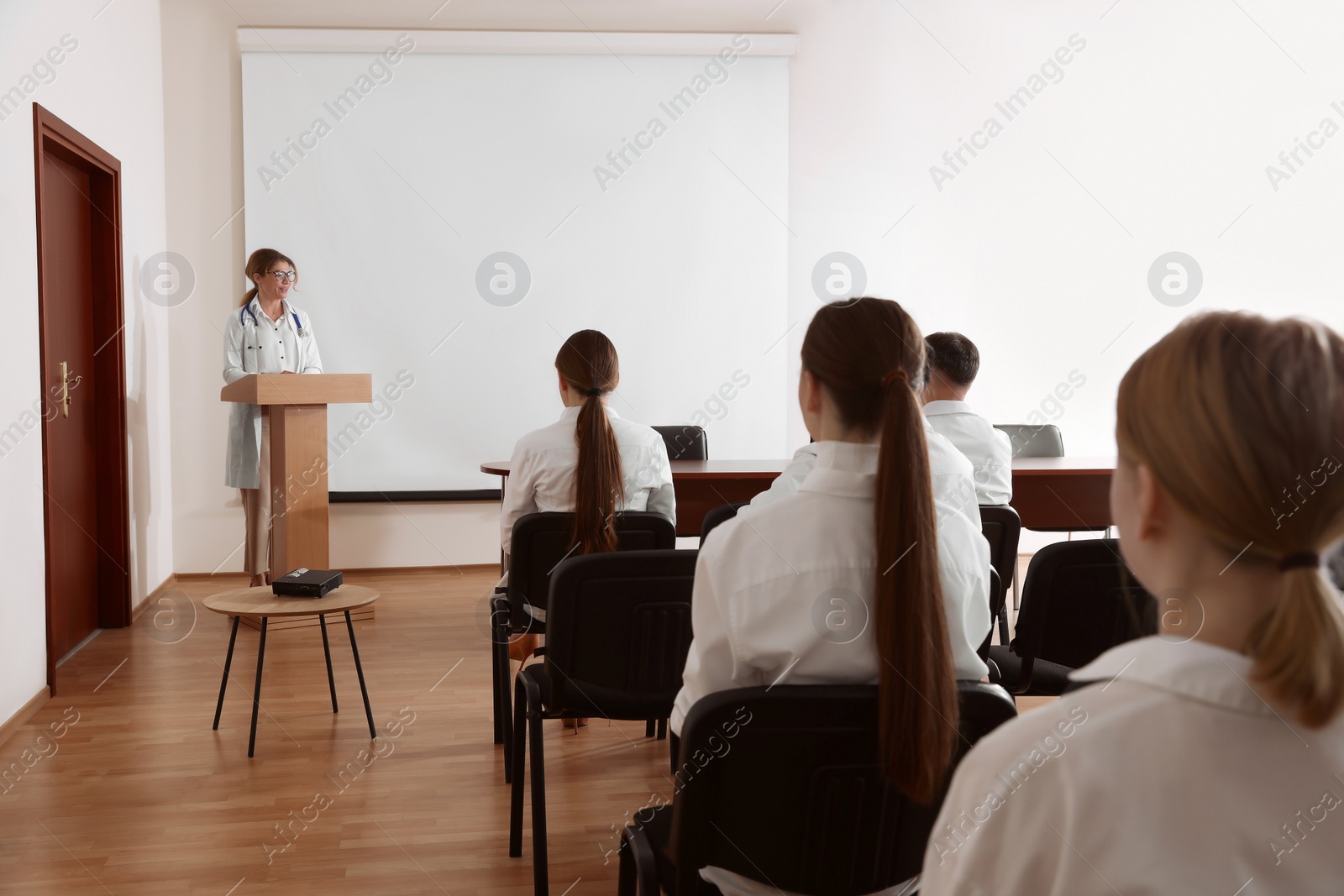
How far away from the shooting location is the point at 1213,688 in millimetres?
557

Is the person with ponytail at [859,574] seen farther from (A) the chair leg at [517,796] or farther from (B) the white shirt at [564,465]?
(B) the white shirt at [564,465]

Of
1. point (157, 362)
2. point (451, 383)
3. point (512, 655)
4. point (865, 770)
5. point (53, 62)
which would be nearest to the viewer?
point (865, 770)

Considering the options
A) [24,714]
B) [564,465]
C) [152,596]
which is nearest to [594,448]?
[564,465]

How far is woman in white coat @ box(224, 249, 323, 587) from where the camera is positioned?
14.9 feet

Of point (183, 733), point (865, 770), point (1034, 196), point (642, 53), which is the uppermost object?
point (642, 53)

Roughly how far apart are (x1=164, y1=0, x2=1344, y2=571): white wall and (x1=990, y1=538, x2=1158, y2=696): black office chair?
355cm

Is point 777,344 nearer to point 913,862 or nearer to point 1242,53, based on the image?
point 1242,53

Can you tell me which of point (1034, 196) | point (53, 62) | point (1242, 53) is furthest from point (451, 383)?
point (1242, 53)

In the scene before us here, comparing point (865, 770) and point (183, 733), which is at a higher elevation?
point (865, 770)

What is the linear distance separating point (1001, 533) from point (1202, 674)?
1.96 m

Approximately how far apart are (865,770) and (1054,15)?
567 centimetres

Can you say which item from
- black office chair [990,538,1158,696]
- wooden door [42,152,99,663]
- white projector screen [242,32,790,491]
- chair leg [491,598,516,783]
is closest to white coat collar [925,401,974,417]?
black office chair [990,538,1158,696]

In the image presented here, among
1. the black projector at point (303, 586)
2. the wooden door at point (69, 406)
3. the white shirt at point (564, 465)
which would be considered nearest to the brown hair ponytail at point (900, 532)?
the white shirt at point (564, 465)

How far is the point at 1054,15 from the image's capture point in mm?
5590
